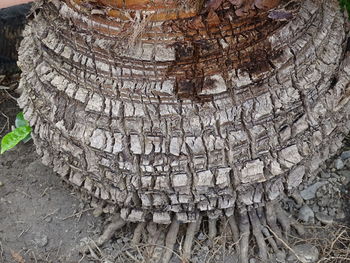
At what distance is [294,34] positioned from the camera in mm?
1503

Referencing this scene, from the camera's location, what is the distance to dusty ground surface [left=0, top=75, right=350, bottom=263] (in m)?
1.94

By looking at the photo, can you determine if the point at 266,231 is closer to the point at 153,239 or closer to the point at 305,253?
the point at 305,253

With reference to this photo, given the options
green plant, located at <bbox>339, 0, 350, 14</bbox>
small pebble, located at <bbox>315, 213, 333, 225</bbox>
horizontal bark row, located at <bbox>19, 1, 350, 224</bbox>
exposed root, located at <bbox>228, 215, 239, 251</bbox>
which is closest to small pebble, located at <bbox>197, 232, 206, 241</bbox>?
exposed root, located at <bbox>228, 215, 239, 251</bbox>

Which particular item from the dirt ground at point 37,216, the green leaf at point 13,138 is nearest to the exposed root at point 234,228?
the dirt ground at point 37,216

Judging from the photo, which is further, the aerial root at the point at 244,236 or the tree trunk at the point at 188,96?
the aerial root at the point at 244,236

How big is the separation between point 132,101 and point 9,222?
899 mm

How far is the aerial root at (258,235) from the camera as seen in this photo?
6.23 feet

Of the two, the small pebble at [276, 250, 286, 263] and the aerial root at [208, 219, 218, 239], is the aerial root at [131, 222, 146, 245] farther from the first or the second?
the small pebble at [276, 250, 286, 263]

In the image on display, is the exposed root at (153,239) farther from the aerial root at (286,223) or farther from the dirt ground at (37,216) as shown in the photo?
the aerial root at (286,223)

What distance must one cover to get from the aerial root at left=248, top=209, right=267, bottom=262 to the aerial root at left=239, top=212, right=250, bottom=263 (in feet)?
0.07

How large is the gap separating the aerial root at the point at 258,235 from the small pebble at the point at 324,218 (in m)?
0.25

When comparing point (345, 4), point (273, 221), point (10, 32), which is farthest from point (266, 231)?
point (10, 32)

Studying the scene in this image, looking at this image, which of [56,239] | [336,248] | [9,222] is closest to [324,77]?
[336,248]

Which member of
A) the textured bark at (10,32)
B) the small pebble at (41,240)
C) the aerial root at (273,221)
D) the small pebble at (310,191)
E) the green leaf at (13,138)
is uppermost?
the textured bark at (10,32)
